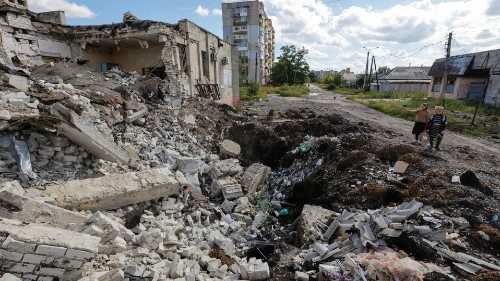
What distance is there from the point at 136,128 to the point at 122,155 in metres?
1.69

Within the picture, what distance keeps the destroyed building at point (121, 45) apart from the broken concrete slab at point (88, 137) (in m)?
5.64

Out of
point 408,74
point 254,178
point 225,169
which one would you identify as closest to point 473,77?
point 408,74

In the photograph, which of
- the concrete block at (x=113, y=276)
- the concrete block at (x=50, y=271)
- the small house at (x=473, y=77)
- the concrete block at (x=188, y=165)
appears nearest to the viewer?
the concrete block at (x=50, y=271)

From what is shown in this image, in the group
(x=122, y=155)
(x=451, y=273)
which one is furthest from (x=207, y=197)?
(x=451, y=273)

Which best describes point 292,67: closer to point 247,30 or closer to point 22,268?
point 247,30

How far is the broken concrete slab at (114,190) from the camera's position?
4.44 m

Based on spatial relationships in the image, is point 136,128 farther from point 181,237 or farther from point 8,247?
point 8,247

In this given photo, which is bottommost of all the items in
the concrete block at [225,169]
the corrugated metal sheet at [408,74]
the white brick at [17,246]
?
the concrete block at [225,169]

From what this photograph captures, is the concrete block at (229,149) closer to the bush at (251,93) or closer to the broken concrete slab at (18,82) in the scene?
the broken concrete slab at (18,82)

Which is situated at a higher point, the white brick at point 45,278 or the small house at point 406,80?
the small house at point 406,80

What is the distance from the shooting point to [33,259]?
9.53 ft

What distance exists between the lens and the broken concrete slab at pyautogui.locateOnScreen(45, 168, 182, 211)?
14.6ft

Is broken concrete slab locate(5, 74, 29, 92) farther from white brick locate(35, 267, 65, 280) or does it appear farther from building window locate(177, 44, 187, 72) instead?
building window locate(177, 44, 187, 72)

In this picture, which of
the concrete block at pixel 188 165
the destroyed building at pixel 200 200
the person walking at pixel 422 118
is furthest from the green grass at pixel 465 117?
the concrete block at pixel 188 165
